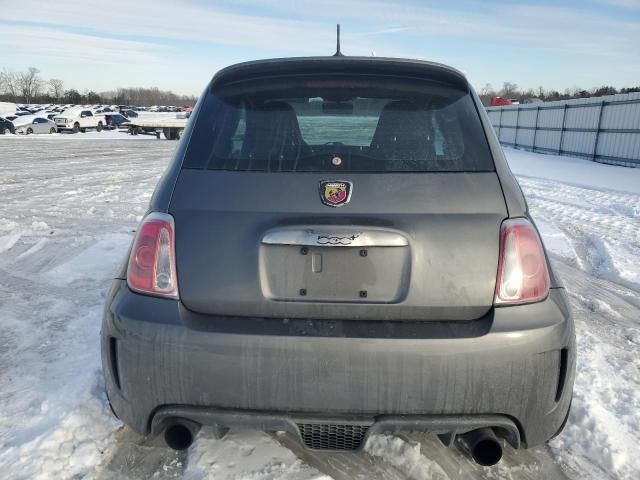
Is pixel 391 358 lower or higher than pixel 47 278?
higher

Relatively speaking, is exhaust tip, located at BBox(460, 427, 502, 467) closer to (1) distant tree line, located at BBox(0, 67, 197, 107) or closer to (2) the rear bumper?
(2) the rear bumper

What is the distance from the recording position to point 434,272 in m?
1.93

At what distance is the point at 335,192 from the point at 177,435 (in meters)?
1.17

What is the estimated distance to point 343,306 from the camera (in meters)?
1.95

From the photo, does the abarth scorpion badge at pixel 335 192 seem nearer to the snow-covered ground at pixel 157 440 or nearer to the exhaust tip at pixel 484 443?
the exhaust tip at pixel 484 443

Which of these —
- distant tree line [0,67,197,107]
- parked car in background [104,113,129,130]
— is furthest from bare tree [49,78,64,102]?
parked car in background [104,113,129,130]

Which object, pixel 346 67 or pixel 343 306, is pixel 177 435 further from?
pixel 346 67

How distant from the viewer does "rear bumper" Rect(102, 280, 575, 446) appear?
6.07ft

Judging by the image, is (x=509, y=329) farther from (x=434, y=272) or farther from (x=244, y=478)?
(x=244, y=478)

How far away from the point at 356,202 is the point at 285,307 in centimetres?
49

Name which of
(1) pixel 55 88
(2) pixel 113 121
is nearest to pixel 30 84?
(1) pixel 55 88

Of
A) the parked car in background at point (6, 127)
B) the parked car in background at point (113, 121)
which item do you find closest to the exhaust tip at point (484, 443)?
the parked car in background at point (6, 127)

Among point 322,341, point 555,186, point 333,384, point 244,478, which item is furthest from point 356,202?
point 555,186

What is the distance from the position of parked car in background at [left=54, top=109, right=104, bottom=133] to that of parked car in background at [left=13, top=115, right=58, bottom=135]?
2.66 ft
